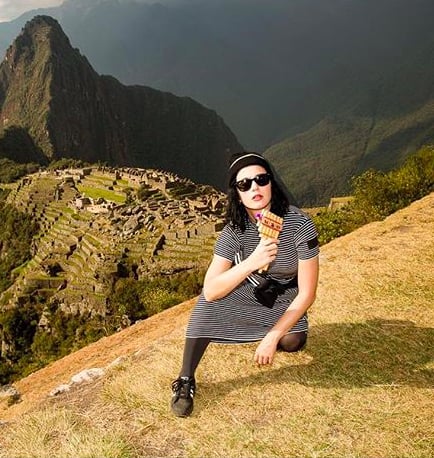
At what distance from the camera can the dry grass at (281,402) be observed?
347 cm

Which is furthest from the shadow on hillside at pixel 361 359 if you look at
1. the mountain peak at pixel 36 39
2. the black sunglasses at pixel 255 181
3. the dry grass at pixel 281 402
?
the mountain peak at pixel 36 39

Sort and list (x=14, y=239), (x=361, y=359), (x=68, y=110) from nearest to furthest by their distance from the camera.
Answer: (x=361, y=359) < (x=14, y=239) < (x=68, y=110)

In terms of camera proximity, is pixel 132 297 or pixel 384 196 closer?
pixel 384 196

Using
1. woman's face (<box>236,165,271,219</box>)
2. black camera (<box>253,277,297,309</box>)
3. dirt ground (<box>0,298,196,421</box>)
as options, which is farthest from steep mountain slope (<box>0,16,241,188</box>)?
woman's face (<box>236,165,271,219</box>)

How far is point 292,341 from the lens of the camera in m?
4.42

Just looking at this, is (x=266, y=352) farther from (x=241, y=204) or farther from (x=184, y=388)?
(x=241, y=204)

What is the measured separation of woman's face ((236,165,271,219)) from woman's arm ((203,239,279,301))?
34 centimetres

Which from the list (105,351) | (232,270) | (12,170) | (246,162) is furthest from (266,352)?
(12,170)

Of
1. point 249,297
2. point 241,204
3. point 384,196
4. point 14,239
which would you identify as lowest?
point 14,239

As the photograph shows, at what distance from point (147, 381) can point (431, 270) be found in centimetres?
454

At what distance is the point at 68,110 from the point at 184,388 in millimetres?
168839

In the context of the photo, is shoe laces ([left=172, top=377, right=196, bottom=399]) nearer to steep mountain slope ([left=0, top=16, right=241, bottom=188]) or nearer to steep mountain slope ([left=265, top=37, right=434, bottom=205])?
steep mountain slope ([left=265, top=37, right=434, bottom=205])

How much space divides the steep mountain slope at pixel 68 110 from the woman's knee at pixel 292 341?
140 meters

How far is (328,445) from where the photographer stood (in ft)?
11.2
